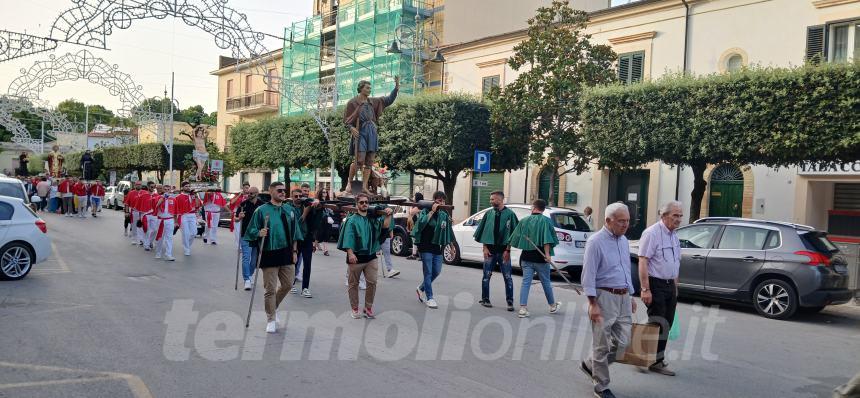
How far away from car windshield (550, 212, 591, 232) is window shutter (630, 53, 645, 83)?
9.72 metres

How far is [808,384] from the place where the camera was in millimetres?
6359

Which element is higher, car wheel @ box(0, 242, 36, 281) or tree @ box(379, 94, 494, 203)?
tree @ box(379, 94, 494, 203)

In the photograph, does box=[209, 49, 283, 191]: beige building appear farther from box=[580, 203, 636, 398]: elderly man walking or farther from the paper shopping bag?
the paper shopping bag

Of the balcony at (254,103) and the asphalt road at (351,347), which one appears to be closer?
the asphalt road at (351,347)

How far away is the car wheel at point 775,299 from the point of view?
33.6ft

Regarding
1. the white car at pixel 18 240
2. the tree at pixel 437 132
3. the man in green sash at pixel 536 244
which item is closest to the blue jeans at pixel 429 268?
the man in green sash at pixel 536 244

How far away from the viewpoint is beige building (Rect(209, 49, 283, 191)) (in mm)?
42531

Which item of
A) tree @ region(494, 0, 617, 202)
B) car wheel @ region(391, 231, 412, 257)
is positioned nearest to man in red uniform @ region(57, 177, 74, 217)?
car wheel @ region(391, 231, 412, 257)

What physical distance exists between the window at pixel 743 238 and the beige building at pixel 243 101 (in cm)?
3229

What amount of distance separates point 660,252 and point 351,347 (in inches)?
130

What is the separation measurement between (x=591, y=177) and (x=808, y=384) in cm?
1772

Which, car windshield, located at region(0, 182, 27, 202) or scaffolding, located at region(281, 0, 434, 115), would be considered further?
scaffolding, located at region(281, 0, 434, 115)

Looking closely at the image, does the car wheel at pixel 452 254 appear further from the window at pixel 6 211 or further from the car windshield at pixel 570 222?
the window at pixel 6 211

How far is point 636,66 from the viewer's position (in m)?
22.5
